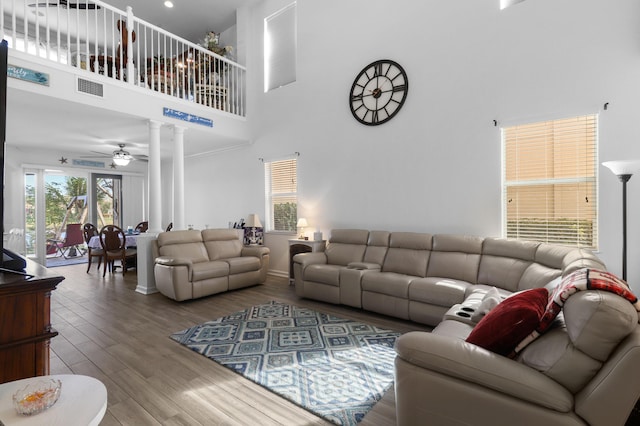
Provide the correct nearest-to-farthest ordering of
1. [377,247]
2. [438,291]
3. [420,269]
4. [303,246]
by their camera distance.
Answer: [438,291]
[420,269]
[377,247]
[303,246]

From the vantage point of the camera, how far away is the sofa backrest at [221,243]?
5.17 metres

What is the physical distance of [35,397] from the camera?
1.10m

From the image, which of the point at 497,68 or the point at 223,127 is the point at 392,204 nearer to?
the point at 497,68

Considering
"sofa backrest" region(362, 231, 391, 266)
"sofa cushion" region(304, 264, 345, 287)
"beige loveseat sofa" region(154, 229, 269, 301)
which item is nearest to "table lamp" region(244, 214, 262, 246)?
"beige loveseat sofa" region(154, 229, 269, 301)

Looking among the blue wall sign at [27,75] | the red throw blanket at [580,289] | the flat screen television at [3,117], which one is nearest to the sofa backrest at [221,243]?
the blue wall sign at [27,75]

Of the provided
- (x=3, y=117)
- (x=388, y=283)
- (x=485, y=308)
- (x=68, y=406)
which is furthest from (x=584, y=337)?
(x=3, y=117)

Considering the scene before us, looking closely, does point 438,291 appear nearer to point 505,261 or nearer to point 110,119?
point 505,261

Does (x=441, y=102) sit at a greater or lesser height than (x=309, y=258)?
greater

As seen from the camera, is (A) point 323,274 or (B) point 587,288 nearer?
(B) point 587,288

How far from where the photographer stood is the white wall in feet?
10.1

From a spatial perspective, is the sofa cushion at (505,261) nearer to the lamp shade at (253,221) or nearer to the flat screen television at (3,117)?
the flat screen television at (3,117)

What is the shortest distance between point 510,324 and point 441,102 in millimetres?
3406

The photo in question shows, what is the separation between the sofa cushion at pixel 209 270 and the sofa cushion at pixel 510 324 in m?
3.69

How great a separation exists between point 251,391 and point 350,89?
442 centimetres
